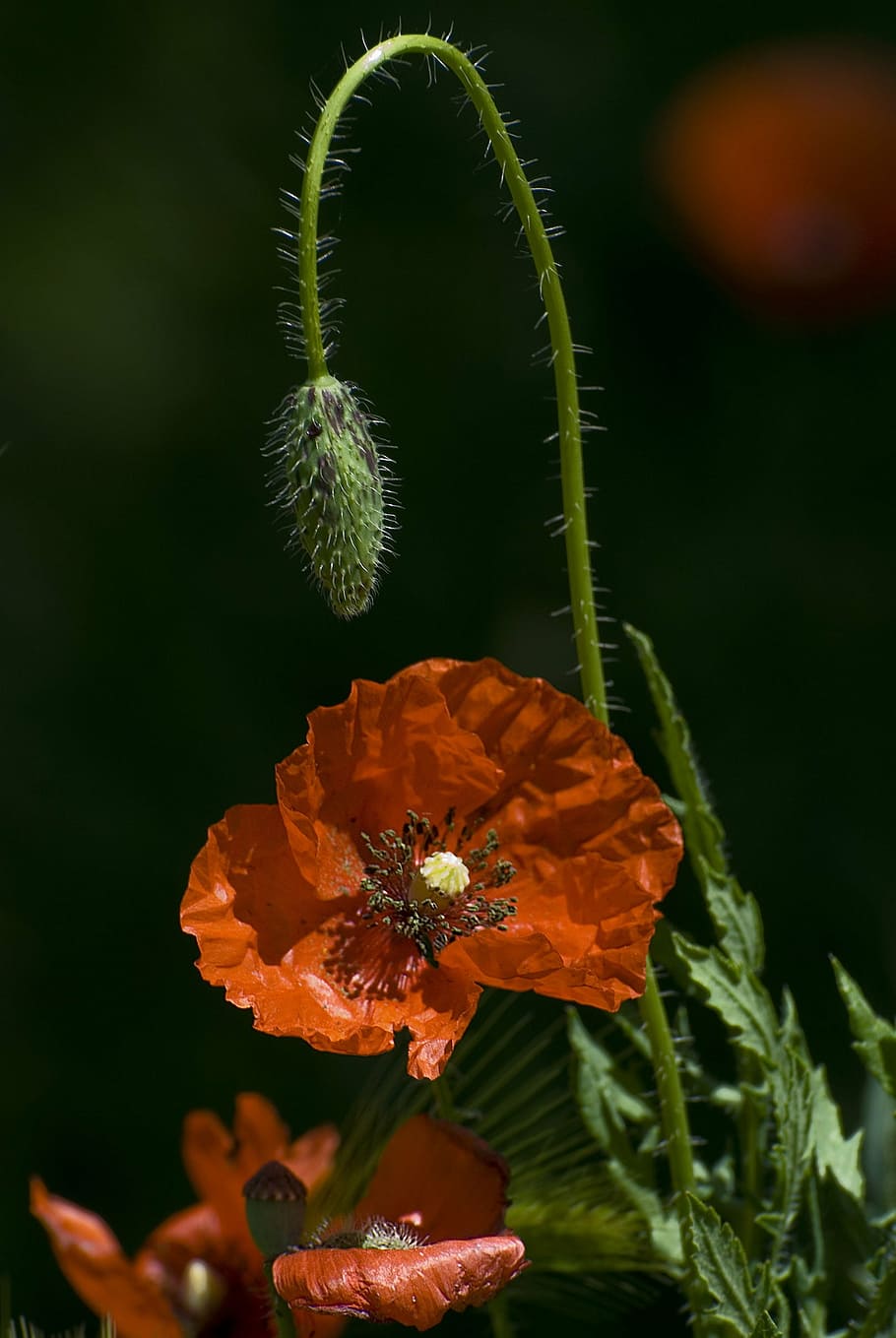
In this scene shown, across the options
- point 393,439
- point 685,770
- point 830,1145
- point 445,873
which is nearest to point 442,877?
point 445,873

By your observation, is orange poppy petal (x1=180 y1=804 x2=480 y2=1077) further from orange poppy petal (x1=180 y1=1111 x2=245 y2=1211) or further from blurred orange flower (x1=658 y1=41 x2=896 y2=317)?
blurred orange flower (x1=658 y1=41 x2=896 y2=317)

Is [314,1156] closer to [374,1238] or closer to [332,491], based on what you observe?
[374,1238]

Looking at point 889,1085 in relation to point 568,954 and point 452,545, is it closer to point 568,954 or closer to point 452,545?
point 568,954

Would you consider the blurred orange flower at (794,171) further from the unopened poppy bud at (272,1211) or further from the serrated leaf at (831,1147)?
the unopened poppy bud at (272,1211)

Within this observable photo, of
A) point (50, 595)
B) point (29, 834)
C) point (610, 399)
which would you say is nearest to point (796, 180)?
point (610, 399)

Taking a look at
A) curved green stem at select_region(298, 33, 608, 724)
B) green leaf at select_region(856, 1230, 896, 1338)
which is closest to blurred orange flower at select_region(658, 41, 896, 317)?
curved green stem at select_region(298, 33, 608, 724)

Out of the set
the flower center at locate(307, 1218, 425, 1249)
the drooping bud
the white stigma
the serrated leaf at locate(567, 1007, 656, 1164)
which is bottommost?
the serrated leaf at locate(567, 1007, 656, 1164)

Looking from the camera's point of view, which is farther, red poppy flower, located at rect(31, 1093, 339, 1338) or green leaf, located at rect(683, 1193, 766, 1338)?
red poppy flower, located at rect(31, 1093, 339, 1338)
